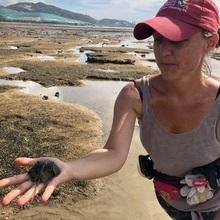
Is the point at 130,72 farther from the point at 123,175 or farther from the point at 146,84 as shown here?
the point at 146,84

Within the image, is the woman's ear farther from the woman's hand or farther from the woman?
the woman's hand

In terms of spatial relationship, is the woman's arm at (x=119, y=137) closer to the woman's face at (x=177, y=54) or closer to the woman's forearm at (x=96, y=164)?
the woman's forearm at (x=96, y=164)

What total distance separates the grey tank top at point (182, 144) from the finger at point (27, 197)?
94cm

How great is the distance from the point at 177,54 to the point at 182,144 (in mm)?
545

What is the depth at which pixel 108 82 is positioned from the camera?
2189 cm

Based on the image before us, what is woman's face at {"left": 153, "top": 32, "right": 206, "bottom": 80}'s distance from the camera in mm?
2428

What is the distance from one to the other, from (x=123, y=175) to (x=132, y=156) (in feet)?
4.32

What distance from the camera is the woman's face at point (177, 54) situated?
243 centimetres

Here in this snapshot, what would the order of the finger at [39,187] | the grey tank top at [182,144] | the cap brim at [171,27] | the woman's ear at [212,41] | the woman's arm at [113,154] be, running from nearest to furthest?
the finger at [39,187], the woman's arm at [113,154], the cap brim at [171,27], the woman's ear at [212,41], the grey tank top at [182,144]

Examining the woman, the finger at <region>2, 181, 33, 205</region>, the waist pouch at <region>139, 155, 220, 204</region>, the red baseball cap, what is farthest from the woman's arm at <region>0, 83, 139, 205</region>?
the red baseball cap

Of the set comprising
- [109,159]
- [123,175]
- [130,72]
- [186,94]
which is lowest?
[130,72]

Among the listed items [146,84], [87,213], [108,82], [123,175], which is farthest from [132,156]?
[108,82]

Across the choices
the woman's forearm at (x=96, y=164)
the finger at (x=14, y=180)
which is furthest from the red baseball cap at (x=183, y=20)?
the finger at (x=14, y=180)

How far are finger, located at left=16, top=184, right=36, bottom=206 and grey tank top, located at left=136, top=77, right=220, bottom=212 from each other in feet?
3.07
